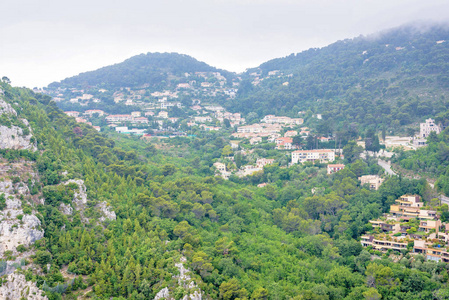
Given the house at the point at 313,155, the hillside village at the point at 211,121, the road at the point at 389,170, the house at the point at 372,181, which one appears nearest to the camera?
the road at the point at 389,170

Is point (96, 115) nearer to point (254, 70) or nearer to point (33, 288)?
point (33, 288)

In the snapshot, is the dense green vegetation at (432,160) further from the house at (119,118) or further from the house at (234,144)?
the house at (119,118)

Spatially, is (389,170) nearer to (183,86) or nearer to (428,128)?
(428,128)

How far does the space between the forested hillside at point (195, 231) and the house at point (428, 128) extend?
8697 mm

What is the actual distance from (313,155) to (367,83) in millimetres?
27370

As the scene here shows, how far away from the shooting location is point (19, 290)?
64.2 feet

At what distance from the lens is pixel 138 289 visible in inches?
818

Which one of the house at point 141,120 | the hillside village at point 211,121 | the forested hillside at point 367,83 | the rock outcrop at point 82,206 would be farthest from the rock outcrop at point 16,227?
the house at point 141,120

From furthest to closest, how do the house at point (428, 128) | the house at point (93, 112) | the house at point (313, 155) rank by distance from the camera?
1. the house at point (93, 112)
2. the house at point (313, 155)
3. the house at point (428, 128)

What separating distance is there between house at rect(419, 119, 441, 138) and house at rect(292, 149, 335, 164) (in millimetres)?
10014

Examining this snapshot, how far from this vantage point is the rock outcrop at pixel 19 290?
19453 millimetres

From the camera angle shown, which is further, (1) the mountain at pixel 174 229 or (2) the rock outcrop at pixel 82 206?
(2) the rock outcrop at pixel 82 206

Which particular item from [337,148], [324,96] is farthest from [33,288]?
[324,96]

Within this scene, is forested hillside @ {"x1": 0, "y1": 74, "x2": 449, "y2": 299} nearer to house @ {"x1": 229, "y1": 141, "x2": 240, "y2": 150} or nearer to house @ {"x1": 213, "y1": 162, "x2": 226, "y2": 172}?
house @ {"x1": 213, "y1": 162, "x2": 226, "y2": 172}
